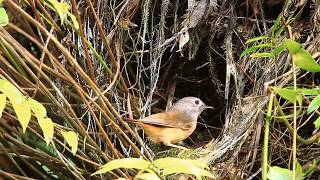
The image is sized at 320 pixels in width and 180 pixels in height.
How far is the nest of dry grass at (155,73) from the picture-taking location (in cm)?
241

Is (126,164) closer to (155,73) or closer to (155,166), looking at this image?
(155,166)

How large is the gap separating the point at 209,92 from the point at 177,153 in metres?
0.35

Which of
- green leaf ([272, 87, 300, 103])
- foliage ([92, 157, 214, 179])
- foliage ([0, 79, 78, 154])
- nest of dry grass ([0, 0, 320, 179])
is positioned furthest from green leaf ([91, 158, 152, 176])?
nest of dry grass ([0, 0, 320, 179])

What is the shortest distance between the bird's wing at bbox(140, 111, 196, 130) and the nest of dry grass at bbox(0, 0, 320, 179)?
0.06m

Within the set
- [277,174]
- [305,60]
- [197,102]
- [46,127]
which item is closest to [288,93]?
[305,60]

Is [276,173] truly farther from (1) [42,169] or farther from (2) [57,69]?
(1) [42,169]

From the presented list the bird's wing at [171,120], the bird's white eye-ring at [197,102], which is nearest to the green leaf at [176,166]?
the bird's wing at [171,120]

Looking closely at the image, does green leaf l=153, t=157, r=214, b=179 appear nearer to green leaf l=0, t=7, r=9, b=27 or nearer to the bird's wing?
green leaf l=0, t=7, r=9, b=27

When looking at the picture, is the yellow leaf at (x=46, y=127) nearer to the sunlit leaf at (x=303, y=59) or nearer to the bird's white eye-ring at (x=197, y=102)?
the sunlit leaf at (x=303, y=59)

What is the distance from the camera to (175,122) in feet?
9.55

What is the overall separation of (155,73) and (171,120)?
1.01 feet

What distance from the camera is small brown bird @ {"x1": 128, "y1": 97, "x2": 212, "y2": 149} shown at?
2740 mm

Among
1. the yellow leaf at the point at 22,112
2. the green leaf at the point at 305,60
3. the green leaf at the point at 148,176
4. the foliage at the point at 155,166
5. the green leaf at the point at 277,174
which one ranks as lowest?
the green leaf at the point at 277,174

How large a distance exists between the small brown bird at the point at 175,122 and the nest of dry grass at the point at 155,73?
0.21 ft
